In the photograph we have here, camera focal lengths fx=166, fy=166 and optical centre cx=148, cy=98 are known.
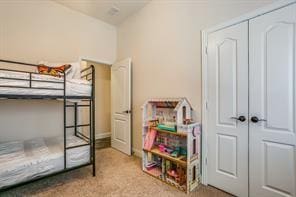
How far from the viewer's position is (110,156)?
11.0 feet

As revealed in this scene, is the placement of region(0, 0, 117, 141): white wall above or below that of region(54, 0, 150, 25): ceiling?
below

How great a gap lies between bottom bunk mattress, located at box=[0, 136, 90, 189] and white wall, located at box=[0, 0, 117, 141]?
426 millimetres

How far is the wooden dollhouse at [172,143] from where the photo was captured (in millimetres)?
2193

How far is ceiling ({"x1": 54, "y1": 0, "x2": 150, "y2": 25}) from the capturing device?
314 cm

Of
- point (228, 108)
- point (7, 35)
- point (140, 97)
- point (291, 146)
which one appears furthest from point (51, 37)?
point (291, 146)

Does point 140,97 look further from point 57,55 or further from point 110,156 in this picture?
point 57,55

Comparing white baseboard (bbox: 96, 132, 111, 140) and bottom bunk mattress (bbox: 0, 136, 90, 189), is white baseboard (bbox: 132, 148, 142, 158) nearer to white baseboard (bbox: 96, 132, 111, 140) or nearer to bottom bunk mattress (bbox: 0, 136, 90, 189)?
bottom bunk mattress (bbox: 0, 136, 90, 189)

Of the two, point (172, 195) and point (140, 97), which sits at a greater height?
point (140, 97)

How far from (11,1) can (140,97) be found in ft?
8.79

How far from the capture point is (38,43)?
2.98m

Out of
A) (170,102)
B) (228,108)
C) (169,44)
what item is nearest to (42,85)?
(170,102)

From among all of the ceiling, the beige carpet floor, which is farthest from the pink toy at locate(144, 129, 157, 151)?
the ceiling

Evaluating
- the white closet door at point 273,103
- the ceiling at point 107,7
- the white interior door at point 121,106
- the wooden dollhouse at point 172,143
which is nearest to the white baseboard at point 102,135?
the white interior door at point 121,106

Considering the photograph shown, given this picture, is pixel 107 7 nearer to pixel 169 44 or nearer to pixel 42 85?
pixel 169 44
